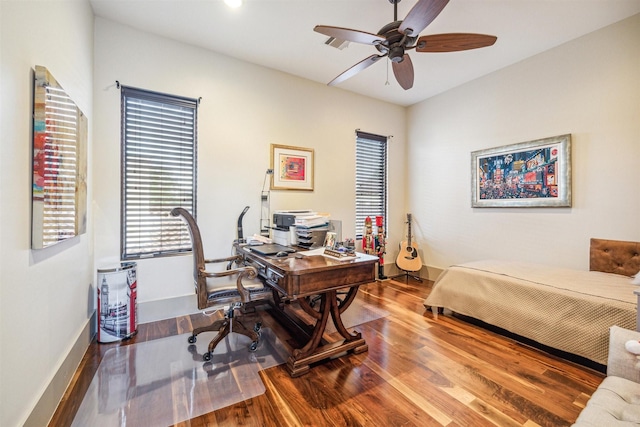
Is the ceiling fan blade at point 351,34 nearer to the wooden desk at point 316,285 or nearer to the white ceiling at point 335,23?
the white ceiling at point 335,23

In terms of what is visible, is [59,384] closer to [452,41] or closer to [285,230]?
[285,230]

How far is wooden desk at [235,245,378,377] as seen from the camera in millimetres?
1795

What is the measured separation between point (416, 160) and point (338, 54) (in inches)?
93.6

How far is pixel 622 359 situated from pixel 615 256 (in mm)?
1780

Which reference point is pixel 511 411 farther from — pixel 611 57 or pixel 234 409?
pixel 611 57

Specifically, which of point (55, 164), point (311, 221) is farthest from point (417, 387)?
point (55, 164)

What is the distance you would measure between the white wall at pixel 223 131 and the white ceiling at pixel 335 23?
0.22 metres

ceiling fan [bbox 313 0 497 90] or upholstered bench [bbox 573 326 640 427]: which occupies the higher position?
ceiling fan [bbox 313 0 497 90]

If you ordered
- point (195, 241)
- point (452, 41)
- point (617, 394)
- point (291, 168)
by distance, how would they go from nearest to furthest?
point (617, 394), point (452, 41), point (195, 241), point (291, 168)

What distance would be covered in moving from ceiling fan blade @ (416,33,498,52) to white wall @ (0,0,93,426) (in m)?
2.29

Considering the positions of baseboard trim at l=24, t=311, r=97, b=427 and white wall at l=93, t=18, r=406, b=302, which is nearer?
baseboard trim at l=24, t=311, r=97, b=427

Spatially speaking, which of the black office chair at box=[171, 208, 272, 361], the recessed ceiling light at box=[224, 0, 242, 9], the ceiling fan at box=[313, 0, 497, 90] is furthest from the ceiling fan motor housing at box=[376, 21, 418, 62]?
the black office chair at box=[171, 208, 272, 361]

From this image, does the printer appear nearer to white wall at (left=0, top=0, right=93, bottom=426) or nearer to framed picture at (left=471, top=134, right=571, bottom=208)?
white wall at (left=0, top=0, right=93, bottom=426)

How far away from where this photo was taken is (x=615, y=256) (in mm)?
2576
